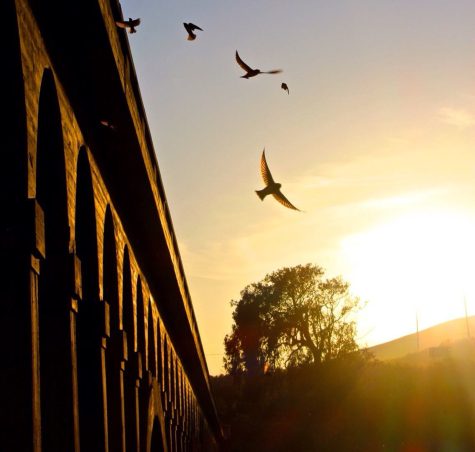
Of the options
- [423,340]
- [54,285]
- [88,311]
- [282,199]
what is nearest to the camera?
[54,285]

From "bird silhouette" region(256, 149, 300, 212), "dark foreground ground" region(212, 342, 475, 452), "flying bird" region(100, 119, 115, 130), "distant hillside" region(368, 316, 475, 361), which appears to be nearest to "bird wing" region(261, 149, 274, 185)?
"bird silhouette" region(256, 149, 300, 212)

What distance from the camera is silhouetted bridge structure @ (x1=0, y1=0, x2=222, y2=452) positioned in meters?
8.07

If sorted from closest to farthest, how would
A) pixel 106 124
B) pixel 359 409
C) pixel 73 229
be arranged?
pixel 73 229
pixel 106 124
pixel 359 409

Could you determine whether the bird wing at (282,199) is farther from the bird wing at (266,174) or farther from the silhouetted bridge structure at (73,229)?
the silhouetted bridge structure at (73,229)

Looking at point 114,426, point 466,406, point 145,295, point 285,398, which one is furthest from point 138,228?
point 285,398

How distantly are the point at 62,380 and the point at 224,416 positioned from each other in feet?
214

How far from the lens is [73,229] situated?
1039 centimetres

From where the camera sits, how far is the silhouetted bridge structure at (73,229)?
8.07 metres

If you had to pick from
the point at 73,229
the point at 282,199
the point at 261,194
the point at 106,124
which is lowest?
the point at 73,229

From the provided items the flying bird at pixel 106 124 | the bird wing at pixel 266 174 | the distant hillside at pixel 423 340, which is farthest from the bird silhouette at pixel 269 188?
the distant hillside at pixel 423 340

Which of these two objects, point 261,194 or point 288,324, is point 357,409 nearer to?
point 288,324

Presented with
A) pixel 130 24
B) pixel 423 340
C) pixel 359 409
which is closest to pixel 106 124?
pixel 130 24

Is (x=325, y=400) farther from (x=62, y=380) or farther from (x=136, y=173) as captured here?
(x=62, y=380)

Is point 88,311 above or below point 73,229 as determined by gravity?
below
